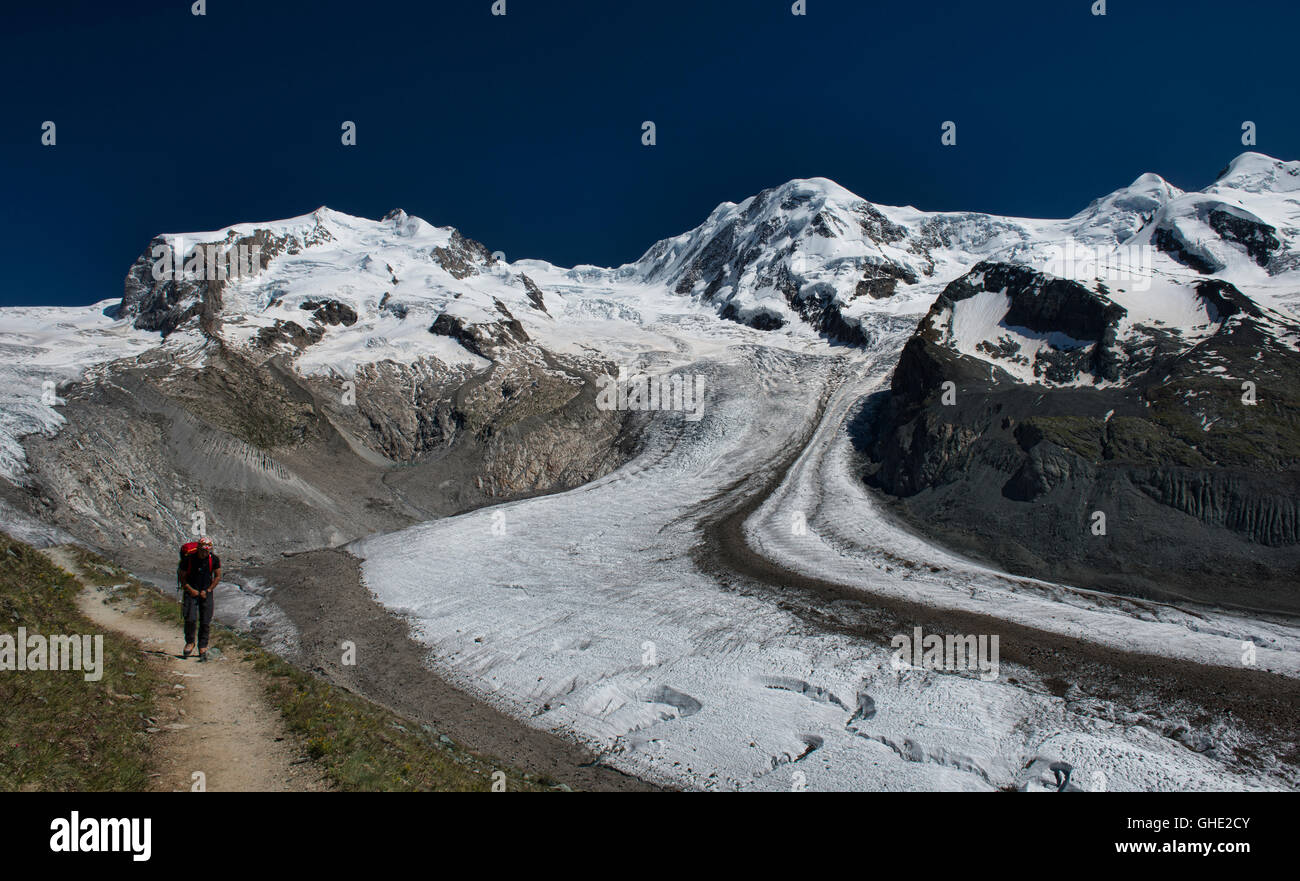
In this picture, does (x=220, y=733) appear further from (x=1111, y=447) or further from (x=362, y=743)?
(x=1111, y=447)

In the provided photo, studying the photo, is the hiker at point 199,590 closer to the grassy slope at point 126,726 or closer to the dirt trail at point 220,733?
the dirt trail at point 220,733

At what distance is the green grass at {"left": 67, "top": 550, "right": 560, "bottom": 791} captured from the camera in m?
8.45

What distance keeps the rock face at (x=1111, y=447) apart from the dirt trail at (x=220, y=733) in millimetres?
27575

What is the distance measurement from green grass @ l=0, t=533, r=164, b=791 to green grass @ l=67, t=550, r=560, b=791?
177 cm

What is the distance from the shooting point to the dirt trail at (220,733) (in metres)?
7.66

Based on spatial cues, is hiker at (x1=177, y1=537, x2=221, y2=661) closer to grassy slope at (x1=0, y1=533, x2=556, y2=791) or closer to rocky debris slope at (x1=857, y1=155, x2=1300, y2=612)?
grassy slope at (x1=0, y1=533, x2=556, y2=791)

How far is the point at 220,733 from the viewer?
882cm

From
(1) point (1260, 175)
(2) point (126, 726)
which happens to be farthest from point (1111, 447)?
(1) point (1260, 175)

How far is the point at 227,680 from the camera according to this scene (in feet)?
35.7

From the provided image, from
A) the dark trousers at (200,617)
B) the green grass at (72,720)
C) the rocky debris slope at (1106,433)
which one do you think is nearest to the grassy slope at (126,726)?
the green grass at (72,720)

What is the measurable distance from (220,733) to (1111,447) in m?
37.3

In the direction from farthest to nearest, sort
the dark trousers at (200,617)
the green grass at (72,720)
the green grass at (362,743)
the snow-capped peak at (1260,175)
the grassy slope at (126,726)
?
1. the snow-capped peak at (1260,175)
2. the dark trousers at (200,617)
3. the green grass at (362,743)
4. the grassy slope at (126,726)
5. the green grass at (72,720)

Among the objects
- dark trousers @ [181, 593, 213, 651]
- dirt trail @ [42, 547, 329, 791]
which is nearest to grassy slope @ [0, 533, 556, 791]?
dirt trail @ [42, 547, 329, 791]

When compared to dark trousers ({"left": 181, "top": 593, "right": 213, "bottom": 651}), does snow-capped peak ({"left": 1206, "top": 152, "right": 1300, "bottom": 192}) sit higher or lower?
higher
